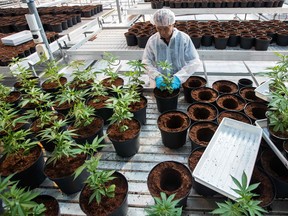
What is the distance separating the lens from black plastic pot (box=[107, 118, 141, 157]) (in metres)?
1.47

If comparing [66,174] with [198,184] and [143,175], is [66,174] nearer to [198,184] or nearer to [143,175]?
[143,175]

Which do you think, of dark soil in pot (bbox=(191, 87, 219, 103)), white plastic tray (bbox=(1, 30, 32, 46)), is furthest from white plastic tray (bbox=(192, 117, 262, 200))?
white plastic tray (bbox=(1, 30, 32, 46))

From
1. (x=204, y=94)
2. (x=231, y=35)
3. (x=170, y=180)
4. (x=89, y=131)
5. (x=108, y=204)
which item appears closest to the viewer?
(x=108, y=204)

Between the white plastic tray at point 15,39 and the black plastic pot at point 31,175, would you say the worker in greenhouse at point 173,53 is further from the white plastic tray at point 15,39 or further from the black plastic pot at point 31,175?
the white plastic tray at point 15,39

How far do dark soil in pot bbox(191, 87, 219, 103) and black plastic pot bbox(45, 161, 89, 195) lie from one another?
1204mm

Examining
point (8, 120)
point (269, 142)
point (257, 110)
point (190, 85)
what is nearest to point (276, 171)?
point (269, 142)

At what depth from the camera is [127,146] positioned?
1.49m

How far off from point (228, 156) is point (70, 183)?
3.34 ft

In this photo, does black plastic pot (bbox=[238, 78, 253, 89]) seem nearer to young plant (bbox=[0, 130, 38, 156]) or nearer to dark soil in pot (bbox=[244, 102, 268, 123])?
dark soil in pot (bbox=[244, 102, 268, 123])

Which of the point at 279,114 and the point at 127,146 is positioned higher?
the point at 279,114

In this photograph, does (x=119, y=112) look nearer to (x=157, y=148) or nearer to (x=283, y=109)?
(x=157, y=148)

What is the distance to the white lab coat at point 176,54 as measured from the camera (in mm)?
2053

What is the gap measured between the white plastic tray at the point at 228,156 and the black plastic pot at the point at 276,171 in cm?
9

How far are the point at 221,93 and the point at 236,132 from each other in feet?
2.11
